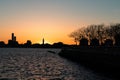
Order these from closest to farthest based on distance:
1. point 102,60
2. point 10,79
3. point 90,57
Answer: point 10,79 < point 102,60 < point 90,57

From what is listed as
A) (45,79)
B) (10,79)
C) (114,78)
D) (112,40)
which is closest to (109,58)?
(114,78)

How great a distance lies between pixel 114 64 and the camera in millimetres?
40094

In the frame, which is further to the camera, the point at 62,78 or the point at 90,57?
the point at 90,57

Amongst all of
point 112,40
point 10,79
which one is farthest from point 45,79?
point 112,40

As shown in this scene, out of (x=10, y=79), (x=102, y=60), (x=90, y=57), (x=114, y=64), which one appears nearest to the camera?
(x=10, y=79)

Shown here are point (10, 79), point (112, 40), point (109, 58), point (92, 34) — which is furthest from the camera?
point (92, 34)

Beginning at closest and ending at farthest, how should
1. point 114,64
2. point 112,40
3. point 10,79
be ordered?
1. point 10,79
2. point 114,64
3. point 112,40

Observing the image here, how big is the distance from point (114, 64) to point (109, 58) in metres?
4.93

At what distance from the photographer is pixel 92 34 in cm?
15188

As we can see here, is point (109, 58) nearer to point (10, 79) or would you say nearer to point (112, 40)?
point (10, 79)

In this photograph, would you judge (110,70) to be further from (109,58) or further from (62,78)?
(62,78)

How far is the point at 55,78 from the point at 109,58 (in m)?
12.0

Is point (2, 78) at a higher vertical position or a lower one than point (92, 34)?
lower

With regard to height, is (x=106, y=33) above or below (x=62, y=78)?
above
